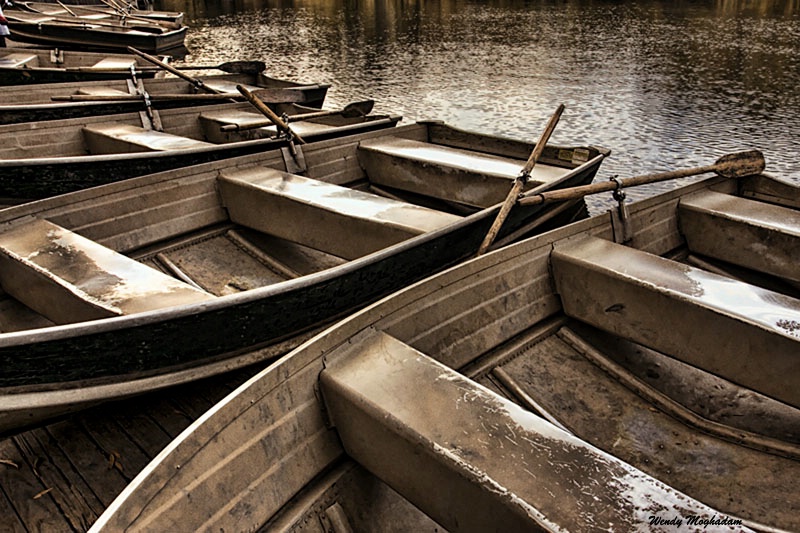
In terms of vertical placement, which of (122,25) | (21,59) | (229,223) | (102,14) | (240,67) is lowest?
(229,223)

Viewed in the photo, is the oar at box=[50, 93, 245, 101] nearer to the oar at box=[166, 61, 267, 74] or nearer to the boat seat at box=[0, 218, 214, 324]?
the oar at box=[166, 61, 267, 74]

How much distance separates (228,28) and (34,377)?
86.3ft

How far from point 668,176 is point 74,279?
411 centimetres

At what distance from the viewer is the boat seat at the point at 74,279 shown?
121 inches

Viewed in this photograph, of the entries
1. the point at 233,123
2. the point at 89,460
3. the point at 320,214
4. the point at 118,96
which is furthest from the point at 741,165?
the point at 118,96

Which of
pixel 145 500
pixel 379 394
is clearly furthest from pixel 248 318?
pixel 145 500

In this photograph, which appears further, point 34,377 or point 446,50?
point 446,50

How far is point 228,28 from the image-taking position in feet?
84.6

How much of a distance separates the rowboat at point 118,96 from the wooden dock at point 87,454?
470 cm

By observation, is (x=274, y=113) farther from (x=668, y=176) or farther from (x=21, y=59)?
(x=21, y=59)

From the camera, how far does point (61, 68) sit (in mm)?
9852

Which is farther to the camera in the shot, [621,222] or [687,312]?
[621,222]

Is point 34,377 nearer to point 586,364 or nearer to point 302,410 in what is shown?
point 302,410

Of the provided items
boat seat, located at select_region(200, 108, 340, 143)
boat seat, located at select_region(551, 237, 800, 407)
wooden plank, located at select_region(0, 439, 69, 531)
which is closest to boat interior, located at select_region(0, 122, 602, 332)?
wooden plank, located at select_region(0, 439, 69, 531)
